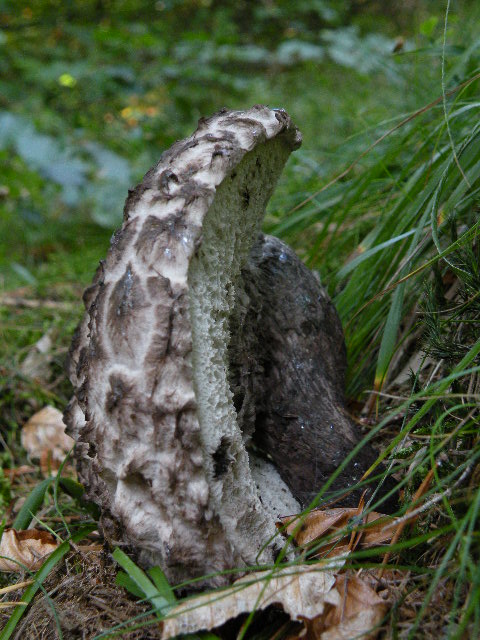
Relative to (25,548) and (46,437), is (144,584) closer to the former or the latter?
(25,548)

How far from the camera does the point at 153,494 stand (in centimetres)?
138

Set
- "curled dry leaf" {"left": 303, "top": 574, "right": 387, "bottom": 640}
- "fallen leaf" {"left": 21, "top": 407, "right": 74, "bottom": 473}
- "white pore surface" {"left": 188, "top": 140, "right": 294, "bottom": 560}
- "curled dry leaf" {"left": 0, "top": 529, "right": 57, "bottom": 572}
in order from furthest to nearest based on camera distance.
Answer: "fallen leaf" {"left": 21, "top": 407, "right": 74, "bottom": 473} → "curled dry leaf" {"left": 0, "top": 529, "right": 57, "bottom": 572} → "white pore surface" {"left": 188, "top": 140, "right": 294, "bottom": 560} → "curled dry leaf" {"left": 303, "top": 574, "right": 387, "bottom": 640}

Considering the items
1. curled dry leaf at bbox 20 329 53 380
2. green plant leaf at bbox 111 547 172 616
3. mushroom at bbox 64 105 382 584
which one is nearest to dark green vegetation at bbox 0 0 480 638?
curled dry leaf at bbox 20 329 53 380

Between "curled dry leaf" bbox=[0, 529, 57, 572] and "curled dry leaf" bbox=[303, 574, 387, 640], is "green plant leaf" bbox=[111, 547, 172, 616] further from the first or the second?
"curled dry leaf" bbox=[0, 529, 57, 572]

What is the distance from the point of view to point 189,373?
1.38 m

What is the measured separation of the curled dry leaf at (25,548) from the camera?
1.93 metres

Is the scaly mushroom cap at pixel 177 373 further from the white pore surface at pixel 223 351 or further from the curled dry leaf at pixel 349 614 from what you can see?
the curled dry leaf at pixel 349 614

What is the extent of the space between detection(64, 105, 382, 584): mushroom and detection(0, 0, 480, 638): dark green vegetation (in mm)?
339

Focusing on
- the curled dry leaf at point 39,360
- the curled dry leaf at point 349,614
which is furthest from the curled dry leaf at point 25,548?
the curled dry leaf at point 39,360

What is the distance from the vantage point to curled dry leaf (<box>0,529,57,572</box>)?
1.93 m

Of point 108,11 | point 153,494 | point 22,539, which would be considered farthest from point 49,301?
point 108,11

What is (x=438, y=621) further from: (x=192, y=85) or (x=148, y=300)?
(x=192, y=85)

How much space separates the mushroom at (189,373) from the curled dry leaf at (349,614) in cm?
21

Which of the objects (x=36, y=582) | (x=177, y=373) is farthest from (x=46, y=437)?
(x=177, y=373)
